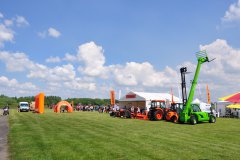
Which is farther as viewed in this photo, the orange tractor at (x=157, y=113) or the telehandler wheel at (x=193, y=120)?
the orange tractor at (x=157, y=113)

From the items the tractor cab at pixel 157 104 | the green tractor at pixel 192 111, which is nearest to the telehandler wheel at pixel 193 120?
the green tractor at pixel 192 111

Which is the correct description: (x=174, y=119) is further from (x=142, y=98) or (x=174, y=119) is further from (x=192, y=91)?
(x=142, y=98)

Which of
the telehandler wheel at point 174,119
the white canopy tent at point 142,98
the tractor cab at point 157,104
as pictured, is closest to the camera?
the telehandler wheel at point 174,119

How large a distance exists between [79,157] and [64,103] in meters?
38.2

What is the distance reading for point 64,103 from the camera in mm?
45625

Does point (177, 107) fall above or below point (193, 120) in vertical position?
above

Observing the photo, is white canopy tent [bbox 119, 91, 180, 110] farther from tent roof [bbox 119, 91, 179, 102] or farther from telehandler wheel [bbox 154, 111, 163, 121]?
telehandler wheel [bbox 154, 111, 163, 121]

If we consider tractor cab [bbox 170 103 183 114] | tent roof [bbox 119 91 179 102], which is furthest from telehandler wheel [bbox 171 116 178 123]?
tent roof [bbox 119 91 179 102]

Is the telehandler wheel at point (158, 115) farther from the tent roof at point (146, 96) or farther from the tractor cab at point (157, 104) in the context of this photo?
the tent roof at point (146, 96)

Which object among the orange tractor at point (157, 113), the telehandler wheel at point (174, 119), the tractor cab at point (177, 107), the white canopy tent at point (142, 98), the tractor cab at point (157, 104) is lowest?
the telehandler wheel at point (174, 119)

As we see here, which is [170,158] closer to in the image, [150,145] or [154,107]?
[150,145]

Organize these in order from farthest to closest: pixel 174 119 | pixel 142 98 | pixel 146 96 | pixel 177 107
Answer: pixel 146 96, pixel 142 98, pixel 177 107, pixel 174 119

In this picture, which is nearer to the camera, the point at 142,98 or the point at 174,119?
the point at 174,119

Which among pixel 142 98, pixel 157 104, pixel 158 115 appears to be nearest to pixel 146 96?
pixel 142 98
